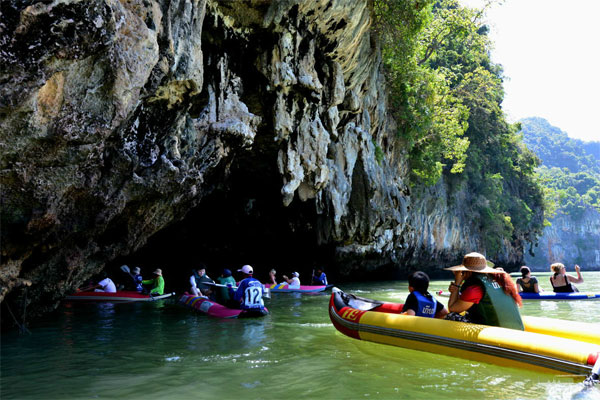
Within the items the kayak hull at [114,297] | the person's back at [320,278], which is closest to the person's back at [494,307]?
the kayak hull at [114,297]

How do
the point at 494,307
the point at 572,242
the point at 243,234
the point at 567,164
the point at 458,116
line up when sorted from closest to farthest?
the point at 494,307, the point at 243,234, the point at 458,116, the point at 572,242, the point at 567,164

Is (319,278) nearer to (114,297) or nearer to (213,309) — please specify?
(114,297)

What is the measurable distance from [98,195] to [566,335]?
23.9ft

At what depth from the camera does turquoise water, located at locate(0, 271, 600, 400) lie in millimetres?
4164

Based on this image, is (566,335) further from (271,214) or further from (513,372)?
(271,214)

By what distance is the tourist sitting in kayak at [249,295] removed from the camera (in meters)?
9.09

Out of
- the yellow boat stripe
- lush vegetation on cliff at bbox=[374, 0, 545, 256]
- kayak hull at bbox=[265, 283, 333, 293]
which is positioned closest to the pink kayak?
the yellow boat stripe

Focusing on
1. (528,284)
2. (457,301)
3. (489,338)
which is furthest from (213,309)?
(528,284)

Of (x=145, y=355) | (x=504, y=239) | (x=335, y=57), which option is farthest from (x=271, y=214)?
(x=504, y=239)

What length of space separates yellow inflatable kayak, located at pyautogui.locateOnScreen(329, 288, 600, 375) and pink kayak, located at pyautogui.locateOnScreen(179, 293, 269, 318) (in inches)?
106

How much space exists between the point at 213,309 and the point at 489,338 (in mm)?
6227

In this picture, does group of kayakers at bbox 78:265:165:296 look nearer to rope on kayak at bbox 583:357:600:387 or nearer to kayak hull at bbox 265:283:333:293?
kayak hull at bbox 265:283:333:293

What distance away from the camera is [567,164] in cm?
10838

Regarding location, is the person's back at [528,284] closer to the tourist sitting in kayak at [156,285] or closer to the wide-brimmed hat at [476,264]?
the wide-brimmed hat at [476,264]
